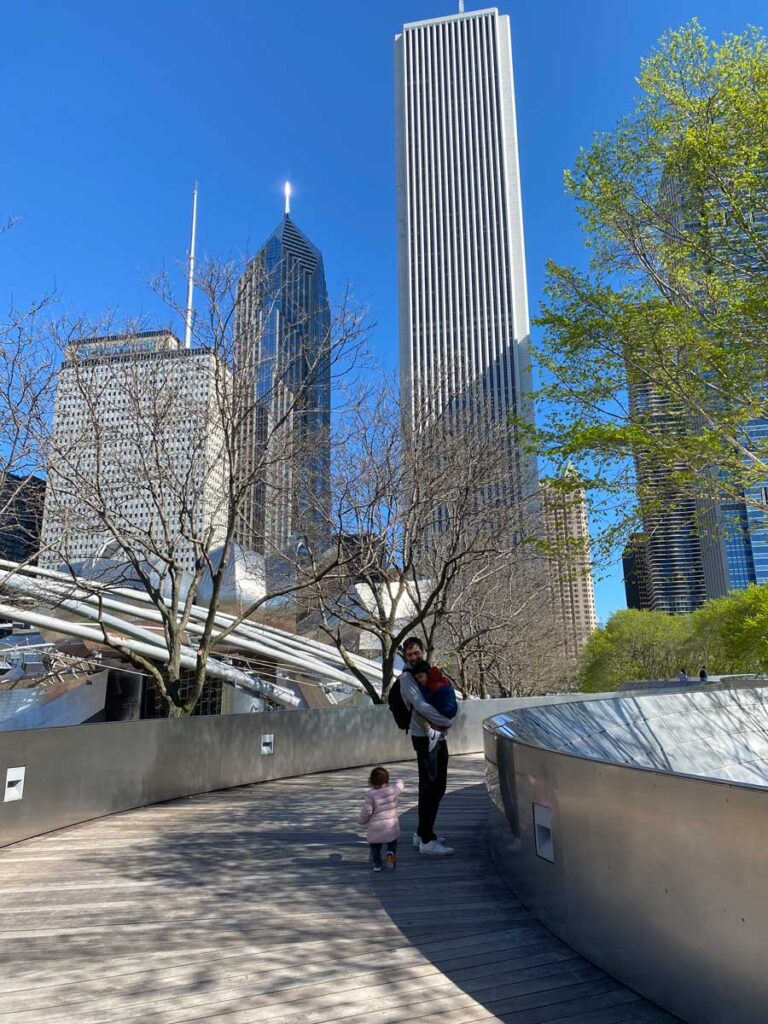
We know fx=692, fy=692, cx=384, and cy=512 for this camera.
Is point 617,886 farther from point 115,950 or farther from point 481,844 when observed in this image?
point 481,844

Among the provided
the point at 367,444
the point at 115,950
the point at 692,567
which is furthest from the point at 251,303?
the point at 692,567

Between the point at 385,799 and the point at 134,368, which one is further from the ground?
the point at 134,368

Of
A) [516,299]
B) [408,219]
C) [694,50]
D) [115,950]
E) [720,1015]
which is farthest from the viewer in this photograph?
[408,219]

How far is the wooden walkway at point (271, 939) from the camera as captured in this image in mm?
3174

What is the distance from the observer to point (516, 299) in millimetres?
33469

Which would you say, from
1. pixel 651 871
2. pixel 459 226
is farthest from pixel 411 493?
pixel 459 226

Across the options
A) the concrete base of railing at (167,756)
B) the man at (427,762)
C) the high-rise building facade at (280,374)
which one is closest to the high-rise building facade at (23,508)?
the high-rise building facade at (280,374)

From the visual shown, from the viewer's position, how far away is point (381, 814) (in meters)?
5.57

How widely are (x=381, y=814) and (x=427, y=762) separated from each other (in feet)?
2.07

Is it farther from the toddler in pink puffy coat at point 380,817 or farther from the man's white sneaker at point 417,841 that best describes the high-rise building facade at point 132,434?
the toddler in pink puffy coat at point 380,817

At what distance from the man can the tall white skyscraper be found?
941 centimetres

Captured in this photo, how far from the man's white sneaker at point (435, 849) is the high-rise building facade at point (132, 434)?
6.89m

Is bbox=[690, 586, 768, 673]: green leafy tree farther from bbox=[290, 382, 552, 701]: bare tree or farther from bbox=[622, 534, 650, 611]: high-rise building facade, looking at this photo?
bbox=[290, 382, 552, 701]: bare tree

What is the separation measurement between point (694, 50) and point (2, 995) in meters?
13.2
